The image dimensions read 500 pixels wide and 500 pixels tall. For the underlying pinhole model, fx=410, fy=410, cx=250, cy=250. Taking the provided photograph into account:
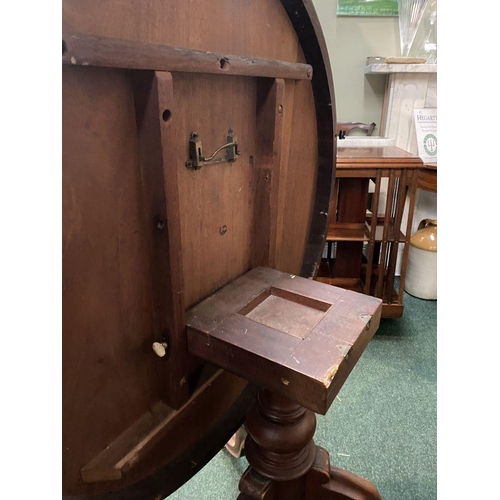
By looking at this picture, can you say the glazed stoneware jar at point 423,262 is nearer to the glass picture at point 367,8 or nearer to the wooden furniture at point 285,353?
the glass picture at point 367,8

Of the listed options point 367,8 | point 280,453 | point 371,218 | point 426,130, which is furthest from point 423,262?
point 280,453

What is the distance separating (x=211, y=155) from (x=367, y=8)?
2148mm

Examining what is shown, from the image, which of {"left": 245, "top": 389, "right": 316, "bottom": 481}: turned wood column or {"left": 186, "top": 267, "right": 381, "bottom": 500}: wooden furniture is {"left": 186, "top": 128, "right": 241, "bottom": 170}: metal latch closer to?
{"left": 186, "top": 267, "right": 381, "bottom": 500}: wooden furniture

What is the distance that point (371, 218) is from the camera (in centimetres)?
194

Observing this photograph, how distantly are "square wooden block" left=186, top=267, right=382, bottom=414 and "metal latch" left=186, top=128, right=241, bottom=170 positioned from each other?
0.74 ft

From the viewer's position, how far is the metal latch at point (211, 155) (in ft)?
1.91

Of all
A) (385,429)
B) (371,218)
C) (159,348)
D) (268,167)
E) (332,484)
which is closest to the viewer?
(159,348)

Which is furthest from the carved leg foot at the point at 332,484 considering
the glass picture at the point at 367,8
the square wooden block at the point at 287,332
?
the glass picture at the point at 367,8

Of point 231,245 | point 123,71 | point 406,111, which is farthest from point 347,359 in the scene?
point 406,111

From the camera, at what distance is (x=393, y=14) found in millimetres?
2287

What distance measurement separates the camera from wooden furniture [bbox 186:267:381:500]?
541mm

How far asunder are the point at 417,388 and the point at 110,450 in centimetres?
143

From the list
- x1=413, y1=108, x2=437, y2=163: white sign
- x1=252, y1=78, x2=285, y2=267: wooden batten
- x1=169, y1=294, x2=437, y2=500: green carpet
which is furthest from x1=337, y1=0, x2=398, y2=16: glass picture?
x1=252, y1=78, x2=285, y2=267: wooden batten

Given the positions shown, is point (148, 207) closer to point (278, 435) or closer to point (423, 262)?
point (278, 435)
